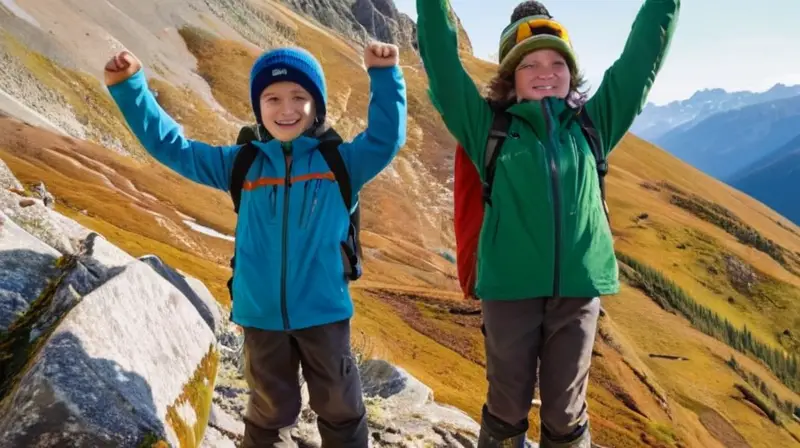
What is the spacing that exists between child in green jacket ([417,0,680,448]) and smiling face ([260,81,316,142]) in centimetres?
101

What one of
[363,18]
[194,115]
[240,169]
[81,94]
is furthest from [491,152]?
[363,18]

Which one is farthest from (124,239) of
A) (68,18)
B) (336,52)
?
(336,52)

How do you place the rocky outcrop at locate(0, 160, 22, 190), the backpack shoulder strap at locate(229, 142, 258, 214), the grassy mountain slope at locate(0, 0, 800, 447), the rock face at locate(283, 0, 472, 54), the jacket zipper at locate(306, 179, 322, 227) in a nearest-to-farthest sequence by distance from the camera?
the jacket zipper at locate(306, 179, 322, 227), the backpack shoulder strap at locate(229, 142, 258, 214), the rocky outcrop at locate(0, 160, 22, 190), the grassy mountain slope at locate(0, 0, 800, 447), the rock face at locate(283, 0, 472, 54)

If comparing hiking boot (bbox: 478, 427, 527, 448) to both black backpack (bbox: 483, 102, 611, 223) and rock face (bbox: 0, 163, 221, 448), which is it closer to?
black backpack (bbox: 483, 102, 611, 223)

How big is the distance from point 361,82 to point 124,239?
56783mm

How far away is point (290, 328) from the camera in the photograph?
4598 mm

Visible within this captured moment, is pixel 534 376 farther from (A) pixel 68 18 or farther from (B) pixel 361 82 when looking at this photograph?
(B) pixel 361 82

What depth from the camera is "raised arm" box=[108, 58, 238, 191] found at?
4832mm

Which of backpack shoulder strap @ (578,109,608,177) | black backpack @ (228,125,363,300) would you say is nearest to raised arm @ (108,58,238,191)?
black backpack @ (228,125,363,300)

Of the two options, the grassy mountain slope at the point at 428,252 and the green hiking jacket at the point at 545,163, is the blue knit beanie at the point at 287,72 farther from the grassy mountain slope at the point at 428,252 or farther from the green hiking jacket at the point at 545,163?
the grassy mountain slope at the point at 428,252

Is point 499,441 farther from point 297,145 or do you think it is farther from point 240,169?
point 240,169

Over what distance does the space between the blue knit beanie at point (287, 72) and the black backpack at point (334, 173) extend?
0.26 meters

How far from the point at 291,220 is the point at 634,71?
9.40 ft

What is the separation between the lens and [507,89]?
17.4ft
